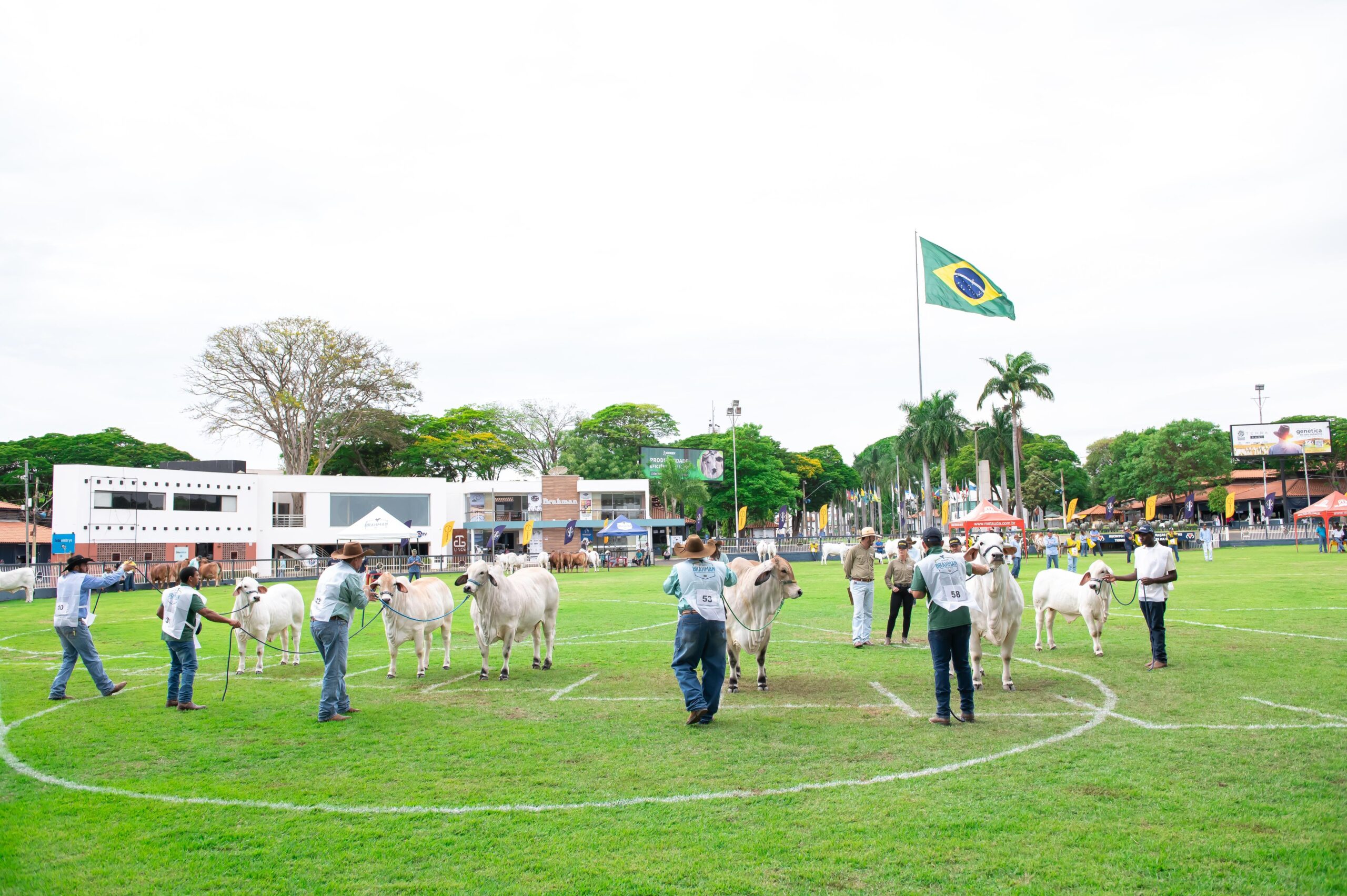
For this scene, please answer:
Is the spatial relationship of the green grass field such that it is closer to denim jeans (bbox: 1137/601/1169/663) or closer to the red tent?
denim jeans (bbox: 1137/601/1169/663)

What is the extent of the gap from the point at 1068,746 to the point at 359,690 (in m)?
8.82

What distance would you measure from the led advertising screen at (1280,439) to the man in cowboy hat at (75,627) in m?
86.2

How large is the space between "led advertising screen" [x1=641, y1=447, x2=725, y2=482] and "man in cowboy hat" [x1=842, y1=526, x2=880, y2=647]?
205ft

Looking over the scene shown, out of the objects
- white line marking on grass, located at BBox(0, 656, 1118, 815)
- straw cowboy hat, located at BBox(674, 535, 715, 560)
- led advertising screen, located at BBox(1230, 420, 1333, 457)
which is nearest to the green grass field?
white line marking on grass, located at BBox(0, 656, 1118, 815)

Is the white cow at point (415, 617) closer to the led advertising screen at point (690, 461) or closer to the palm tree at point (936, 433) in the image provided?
the palm tree at point (936, 433)

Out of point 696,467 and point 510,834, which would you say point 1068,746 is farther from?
point 696,467

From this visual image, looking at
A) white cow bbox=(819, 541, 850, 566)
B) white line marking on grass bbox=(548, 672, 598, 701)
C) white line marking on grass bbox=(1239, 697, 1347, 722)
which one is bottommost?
white cow bbox=(819, 541, 850, 566)

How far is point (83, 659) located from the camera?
1123 centimetres

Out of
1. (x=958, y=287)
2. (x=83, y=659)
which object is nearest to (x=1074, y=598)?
(x=83, y=659)

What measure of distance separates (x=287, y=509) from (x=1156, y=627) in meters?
54.8

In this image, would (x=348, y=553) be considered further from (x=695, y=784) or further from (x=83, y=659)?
(x=695, y=784)

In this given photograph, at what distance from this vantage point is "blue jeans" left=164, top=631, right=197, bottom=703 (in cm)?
1040

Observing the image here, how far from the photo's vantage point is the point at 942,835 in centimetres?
560

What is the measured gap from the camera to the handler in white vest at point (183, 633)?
1041 centimetres
